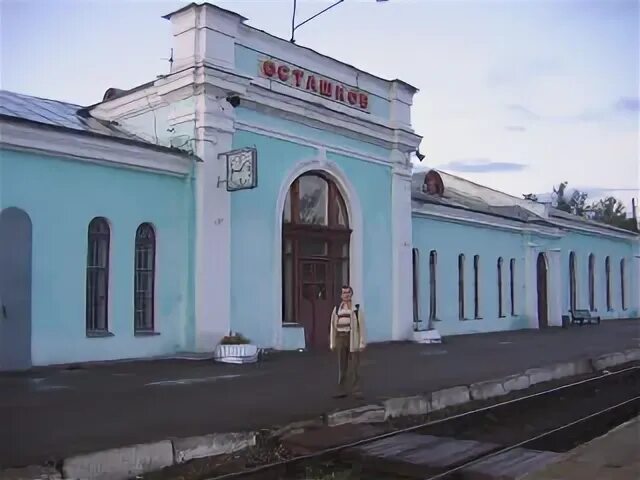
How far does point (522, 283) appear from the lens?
88.4 feet

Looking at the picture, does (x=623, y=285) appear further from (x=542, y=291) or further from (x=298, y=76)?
(x=298, y=76)

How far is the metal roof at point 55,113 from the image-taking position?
14337 millimetres

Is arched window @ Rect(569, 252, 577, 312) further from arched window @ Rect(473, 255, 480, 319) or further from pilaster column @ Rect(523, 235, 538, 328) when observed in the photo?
arched window @ Rect(473, 255, 480, 319)

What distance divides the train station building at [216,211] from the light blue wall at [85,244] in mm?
28

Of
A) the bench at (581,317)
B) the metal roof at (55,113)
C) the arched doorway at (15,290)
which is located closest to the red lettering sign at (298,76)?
the metal roof at (55,113)

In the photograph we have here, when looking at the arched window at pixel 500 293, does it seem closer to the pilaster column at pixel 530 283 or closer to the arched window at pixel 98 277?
the pilaster column at pixel 530 283

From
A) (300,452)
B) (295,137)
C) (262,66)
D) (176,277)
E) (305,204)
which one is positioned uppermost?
(262,66)

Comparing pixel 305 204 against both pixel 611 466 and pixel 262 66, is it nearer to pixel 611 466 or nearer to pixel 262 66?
pixel 262 66

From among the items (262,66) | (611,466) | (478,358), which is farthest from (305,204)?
(611,466)

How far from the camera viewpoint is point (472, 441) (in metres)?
8.13

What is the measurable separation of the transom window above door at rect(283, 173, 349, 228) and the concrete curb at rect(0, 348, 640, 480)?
6.51 m

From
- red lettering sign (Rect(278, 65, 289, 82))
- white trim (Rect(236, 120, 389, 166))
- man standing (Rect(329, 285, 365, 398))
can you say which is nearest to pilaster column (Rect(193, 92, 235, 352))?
white trim (Rect(236, 120, 389, 166))

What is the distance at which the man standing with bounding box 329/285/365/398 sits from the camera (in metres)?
10.2

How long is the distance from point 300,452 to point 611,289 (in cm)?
3118
